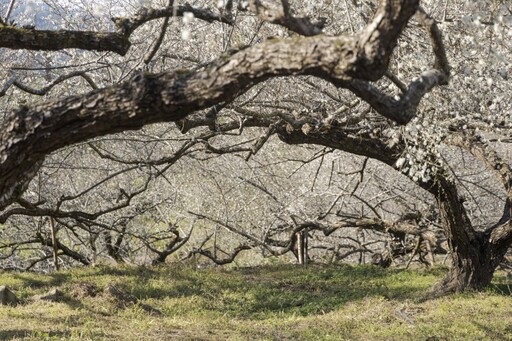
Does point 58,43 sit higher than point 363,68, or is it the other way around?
point 58,43

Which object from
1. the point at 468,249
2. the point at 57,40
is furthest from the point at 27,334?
the point at 468,249

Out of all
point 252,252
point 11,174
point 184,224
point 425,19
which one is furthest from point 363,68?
point 252,252

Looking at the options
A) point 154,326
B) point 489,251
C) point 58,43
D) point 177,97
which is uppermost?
point 58,43

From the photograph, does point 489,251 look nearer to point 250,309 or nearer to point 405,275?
point 405,275

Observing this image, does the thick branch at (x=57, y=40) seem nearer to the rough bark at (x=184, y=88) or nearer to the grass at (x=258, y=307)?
the rough bark at (x=184, y=88)

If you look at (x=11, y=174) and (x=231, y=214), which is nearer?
(x=11, y=174)

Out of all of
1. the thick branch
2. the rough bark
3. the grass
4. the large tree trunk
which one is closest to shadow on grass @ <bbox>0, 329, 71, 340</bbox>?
the grass

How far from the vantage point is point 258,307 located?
11.5m

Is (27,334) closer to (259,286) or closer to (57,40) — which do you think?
(57,40)

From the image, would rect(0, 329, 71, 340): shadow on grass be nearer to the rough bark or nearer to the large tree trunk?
the rough bark

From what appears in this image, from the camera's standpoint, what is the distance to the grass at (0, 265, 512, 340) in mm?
8844

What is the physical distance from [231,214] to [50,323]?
8.89 m

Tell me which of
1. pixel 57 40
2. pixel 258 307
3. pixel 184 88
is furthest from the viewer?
pixel 258 307

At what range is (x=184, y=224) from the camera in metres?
19.5
